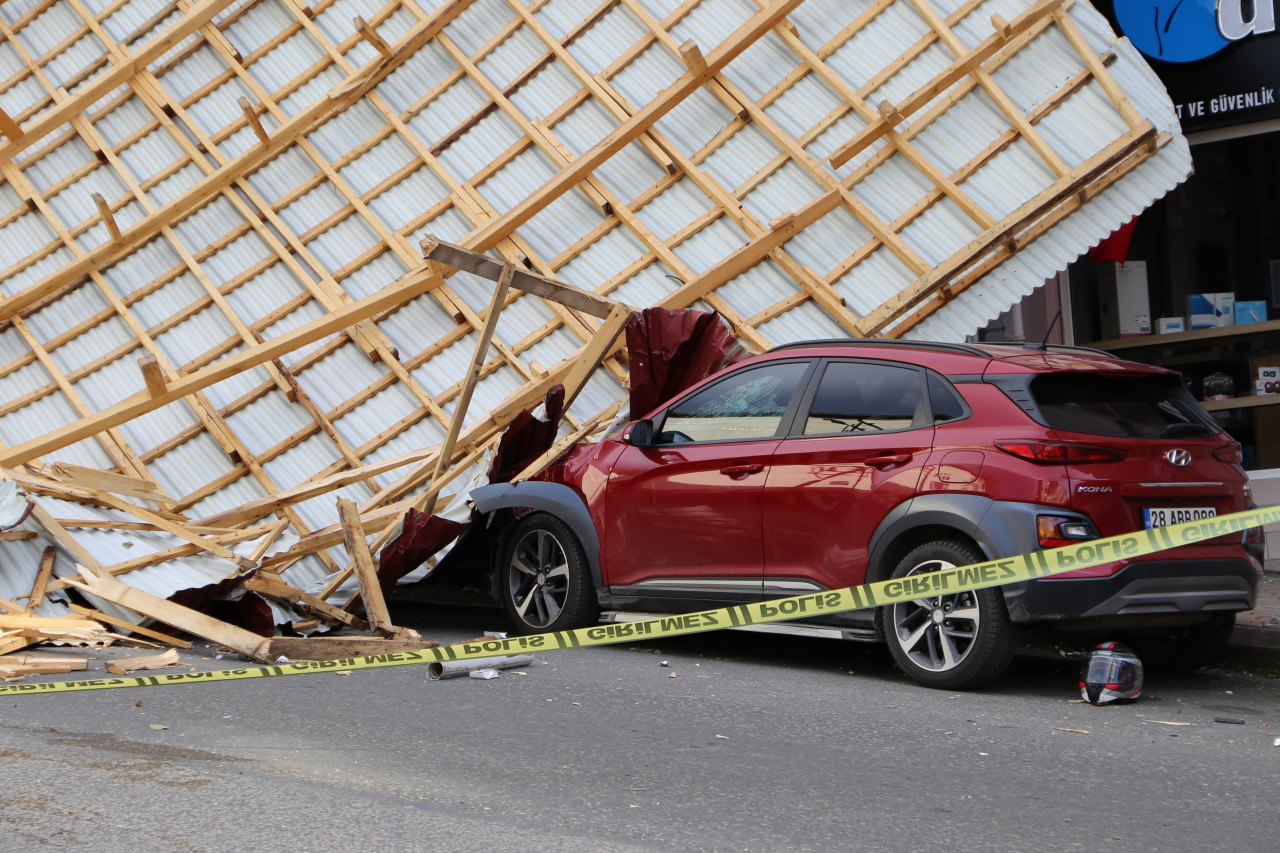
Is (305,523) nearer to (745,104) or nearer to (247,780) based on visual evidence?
(745,104)

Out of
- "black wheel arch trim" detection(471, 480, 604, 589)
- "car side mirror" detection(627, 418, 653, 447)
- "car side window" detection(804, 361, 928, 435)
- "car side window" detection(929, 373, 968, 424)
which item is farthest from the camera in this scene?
"black wheel arch trim" detection(471, 480, 604, 589)

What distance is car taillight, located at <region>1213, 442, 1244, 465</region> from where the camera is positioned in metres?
6.68

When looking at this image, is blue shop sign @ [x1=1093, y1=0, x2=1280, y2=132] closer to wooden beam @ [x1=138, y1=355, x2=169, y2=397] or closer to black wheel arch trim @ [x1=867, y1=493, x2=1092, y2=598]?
black wheel arch trim @ [x1=867, y1=493, x2=1092, y2=598]

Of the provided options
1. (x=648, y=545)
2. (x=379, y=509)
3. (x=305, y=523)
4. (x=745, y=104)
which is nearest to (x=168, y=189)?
(x=305, y=523)

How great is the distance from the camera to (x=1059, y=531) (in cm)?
619

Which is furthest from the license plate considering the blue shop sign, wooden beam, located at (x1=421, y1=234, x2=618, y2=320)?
the blue shop sign

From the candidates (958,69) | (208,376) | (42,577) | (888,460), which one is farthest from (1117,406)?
(208,376)

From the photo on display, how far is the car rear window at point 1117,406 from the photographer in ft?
21.1

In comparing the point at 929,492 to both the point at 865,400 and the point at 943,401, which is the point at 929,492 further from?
the point at 865,400

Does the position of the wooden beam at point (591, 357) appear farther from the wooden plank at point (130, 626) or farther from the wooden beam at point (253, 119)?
the wooden beam at point (253, 119)

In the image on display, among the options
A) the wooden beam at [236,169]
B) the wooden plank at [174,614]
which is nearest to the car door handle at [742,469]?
the wooden plank at [174,614]

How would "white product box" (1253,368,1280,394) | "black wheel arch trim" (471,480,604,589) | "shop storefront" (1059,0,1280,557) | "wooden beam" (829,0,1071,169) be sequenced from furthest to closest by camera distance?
"white product box" (1253,368,1280,394)
"shop storefront" (1059,0,1280,557)
"wooden beam" (829,0,1071,169)
"black wheel arch trim" (471,480,604,589)

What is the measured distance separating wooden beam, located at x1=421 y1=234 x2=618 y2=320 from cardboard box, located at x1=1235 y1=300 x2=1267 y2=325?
5944 millimetres

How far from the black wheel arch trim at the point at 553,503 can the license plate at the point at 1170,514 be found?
127 inches
